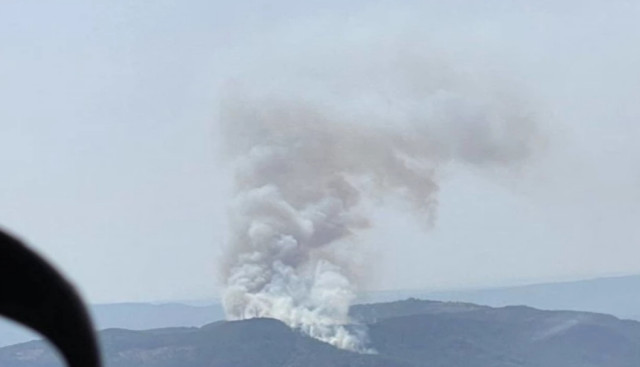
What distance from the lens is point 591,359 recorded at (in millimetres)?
95812

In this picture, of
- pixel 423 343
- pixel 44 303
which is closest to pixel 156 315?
pixel 423 343

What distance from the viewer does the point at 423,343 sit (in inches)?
4469

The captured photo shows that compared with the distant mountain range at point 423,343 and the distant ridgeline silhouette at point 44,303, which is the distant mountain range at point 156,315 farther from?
the distant ridgeline silhouette at point 44,303

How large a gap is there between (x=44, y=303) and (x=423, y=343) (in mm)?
112992

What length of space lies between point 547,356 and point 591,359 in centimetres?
720

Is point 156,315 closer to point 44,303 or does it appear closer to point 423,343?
→ point 423,343

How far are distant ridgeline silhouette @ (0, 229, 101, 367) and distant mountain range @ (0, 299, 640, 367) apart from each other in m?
84.9

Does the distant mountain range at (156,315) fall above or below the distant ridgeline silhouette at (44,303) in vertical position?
above

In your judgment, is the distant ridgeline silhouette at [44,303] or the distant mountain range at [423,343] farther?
the distant mountain range at [423,343]

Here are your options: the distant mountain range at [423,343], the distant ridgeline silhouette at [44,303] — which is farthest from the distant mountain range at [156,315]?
the distant ridgeline silhouette at [44,303]

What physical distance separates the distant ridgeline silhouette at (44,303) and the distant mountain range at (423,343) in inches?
3344

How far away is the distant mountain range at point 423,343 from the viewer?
9644cm

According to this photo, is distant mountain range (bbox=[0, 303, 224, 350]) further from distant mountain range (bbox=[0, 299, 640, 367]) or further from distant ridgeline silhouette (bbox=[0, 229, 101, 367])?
distant ridgeline silhouette (bbox=[0, 229, 101, 367])

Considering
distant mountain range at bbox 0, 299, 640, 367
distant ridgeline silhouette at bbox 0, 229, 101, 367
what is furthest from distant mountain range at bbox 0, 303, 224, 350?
distant ridgeline silhouette at bbox 0, 229, 101, 367
